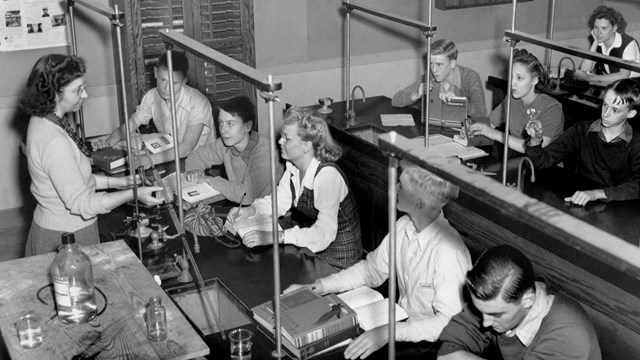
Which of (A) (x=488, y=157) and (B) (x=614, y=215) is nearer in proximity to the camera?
(B) (x=614, y=215)

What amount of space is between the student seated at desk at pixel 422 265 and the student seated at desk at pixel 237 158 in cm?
100

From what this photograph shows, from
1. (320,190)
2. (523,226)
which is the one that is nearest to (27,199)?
(320,190)

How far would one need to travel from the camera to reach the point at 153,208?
3.71 m

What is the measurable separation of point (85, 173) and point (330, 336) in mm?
1442

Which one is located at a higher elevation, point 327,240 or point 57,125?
point 57,125

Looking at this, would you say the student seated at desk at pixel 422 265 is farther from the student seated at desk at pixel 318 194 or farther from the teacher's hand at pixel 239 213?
the teacher's hand at pixel 239 213

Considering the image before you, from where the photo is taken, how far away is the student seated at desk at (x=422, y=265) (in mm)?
2773

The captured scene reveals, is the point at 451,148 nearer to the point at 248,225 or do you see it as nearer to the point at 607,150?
the point at 607,150

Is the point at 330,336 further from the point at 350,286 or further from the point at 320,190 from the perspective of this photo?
the point at 320,190

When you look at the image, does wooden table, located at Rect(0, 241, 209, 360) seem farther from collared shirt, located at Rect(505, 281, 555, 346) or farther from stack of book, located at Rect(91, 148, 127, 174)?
stack of book, located at Rect(91, 148, 127, 174)

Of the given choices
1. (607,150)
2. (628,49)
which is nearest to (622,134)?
(607,150)

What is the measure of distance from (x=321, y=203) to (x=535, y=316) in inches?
53.8

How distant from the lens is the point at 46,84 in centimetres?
328

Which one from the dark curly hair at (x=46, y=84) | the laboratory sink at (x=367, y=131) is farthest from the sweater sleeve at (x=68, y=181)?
the laboratory sink at (x=367, y=131)
